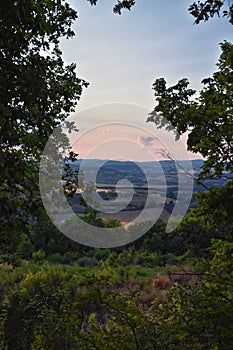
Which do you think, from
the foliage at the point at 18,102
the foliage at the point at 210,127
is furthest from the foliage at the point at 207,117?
the foliage at the point at 18,102

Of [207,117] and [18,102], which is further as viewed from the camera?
[207,117]

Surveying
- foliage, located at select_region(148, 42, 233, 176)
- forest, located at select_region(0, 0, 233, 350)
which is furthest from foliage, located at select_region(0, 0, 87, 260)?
foliage, located at select_region(148, 42, 233, 176)

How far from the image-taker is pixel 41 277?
401 inches

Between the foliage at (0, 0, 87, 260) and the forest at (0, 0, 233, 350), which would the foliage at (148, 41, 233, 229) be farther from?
the foliage at (0, 0, 87, 260)

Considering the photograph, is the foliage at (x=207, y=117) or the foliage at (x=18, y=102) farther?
the foliage at (x=207, y=117)

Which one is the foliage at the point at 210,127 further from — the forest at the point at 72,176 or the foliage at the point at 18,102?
the foliage at the point at 18,102

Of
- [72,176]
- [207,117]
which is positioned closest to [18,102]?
[72,176]

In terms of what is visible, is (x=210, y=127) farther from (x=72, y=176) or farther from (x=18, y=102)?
(x=18, y=102)

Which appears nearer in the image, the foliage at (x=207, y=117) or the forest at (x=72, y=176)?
the forest at (x=72, y=176)

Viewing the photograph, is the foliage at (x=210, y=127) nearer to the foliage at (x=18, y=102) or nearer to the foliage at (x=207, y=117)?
the foliage at (x=207, y=117)

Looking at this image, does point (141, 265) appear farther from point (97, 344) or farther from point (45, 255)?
point (97, 344)

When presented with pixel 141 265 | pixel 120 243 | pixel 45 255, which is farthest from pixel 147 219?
pixel 45 255

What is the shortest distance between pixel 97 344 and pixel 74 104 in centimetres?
331

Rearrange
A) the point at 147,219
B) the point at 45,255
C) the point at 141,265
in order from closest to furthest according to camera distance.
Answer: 1. the point at 141,265
2. the point at 45,255
3. the point at 147,219
